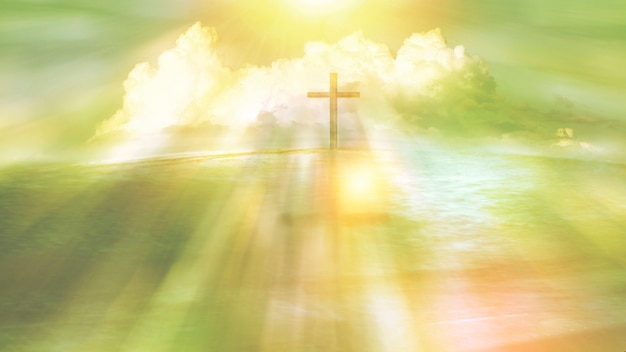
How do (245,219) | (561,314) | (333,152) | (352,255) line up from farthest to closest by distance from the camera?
1. (333,152)
2. (245,219)
3. (352,255)
4. (561,314)

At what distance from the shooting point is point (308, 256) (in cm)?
1844

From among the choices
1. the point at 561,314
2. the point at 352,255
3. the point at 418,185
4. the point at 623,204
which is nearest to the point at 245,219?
the point at 352,255

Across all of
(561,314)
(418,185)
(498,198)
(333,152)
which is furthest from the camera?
(333,152)

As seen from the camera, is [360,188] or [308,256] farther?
[360,188]

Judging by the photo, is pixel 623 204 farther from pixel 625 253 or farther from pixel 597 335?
pixel 597 335

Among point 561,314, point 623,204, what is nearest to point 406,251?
point 561,314

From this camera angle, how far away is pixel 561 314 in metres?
13.0

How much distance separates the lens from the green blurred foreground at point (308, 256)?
12.0 meters

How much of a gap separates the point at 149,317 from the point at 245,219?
975 centimetres

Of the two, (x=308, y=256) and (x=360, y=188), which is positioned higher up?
(x=308, y=256)

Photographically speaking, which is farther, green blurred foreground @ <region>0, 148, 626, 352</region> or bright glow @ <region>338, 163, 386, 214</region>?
bright glow @ <region>338, 163, 386, 214</region>

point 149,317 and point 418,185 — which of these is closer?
point 149,317

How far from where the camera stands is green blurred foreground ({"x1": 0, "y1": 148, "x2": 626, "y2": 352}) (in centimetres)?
1196

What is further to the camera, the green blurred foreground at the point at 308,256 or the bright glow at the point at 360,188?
the bright glow at the point at 360,188
